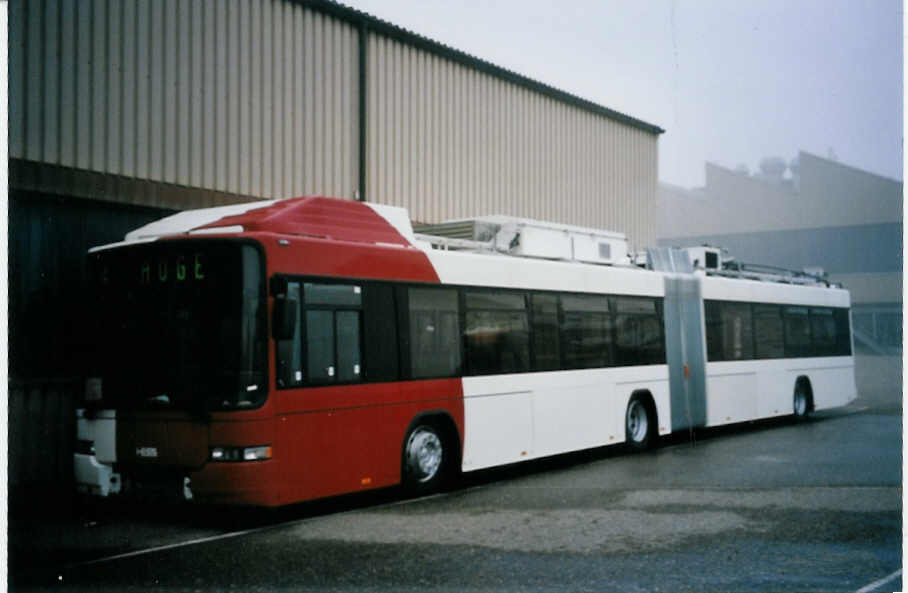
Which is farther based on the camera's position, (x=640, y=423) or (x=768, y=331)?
(x=768, y=331)

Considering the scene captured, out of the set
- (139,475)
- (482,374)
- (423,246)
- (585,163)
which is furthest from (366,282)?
(585,163)

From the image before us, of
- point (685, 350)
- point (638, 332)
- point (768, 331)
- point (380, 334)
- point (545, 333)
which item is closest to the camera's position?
point (380, 334)

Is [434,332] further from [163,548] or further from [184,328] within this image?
[163,548]

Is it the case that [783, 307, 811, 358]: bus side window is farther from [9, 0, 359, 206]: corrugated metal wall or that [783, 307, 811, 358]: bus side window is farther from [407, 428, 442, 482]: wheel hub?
[407, 428, 442, 482]: wheel hub

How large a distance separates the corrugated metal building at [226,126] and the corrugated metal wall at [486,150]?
0.12ft

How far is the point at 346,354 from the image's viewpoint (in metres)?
10.0

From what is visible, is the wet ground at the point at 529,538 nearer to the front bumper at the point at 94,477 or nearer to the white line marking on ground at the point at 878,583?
the white line marking on ground at the point at 878,583

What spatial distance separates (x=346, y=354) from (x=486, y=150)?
9996 mm

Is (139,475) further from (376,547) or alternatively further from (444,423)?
(444,423)

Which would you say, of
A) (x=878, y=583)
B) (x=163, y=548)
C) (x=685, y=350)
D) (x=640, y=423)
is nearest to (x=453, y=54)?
(x=685, y=350)

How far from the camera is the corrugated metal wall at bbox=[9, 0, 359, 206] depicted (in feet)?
37.7

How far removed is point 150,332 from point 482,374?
398 centimetres

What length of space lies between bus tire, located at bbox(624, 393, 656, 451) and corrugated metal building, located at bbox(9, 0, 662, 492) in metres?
5.22

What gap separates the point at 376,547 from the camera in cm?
823
